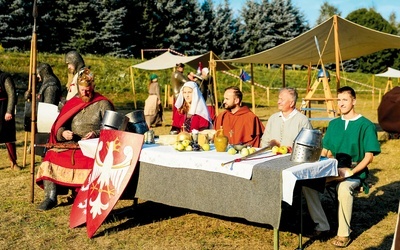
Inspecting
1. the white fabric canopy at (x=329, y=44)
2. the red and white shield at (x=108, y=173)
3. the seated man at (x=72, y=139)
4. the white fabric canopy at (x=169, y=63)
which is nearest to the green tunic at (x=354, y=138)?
the red and white shield at (x=108, y=173)

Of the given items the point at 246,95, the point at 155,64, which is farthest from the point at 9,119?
the point at 246,95

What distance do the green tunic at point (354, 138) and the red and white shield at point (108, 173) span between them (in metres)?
1.61

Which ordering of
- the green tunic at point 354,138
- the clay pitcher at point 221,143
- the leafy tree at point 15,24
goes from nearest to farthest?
the clay pitcher at point 221,143 → the green tunic at point 354,138 → the leafy tree at point 15,24

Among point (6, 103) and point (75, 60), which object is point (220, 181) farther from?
point (6, 103)

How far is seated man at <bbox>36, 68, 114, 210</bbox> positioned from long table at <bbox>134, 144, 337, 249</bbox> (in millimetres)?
761

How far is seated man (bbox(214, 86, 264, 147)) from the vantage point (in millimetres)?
4648

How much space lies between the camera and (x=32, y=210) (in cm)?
473

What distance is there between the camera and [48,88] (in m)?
6.20

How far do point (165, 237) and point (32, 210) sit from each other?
4.94 ft

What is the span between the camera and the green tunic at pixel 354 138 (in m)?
3.96

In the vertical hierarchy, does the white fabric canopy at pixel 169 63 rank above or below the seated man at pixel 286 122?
above

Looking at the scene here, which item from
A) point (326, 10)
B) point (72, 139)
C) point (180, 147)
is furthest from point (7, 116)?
point (326, 10)

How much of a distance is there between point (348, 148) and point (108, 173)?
6.32 ft

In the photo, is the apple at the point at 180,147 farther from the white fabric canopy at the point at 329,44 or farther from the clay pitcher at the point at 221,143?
the white fabric canopy at the point at 329,44
